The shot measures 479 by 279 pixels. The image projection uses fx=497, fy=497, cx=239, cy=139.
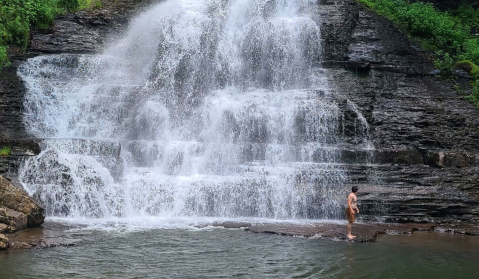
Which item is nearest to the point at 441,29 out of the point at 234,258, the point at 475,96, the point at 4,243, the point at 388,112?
the point at 475,96

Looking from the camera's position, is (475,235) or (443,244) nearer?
(443,244)

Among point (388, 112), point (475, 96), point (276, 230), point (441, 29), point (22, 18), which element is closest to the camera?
point (276, 230)

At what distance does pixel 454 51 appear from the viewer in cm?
2233

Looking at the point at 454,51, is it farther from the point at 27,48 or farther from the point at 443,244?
the point at 27,48

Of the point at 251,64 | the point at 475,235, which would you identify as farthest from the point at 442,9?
the point at 475,235

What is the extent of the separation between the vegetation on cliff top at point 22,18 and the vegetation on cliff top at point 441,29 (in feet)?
48.5

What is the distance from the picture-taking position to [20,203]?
481 inches

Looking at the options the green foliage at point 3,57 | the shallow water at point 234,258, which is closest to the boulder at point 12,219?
the shallow water at point 234,258

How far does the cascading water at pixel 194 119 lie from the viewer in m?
14.8

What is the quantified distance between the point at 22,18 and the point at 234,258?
1688cm

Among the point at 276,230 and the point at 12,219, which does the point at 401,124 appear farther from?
the point at 12,219

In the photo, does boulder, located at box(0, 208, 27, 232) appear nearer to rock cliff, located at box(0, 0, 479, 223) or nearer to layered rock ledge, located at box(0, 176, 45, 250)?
layered rock ledge, located at box(0, 176, 45, 250)

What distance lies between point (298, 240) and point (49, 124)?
11232mm

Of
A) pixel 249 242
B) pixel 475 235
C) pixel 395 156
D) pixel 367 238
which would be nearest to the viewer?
pixel 249 242
